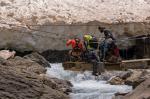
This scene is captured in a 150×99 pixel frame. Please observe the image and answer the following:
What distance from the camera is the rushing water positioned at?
14617mm

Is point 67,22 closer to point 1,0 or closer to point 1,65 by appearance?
point 1,0

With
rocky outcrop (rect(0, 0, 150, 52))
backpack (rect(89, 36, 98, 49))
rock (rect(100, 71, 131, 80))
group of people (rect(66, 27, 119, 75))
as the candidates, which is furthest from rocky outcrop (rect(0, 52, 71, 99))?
rocky outcrop (rect(0, 0, 150, 52))

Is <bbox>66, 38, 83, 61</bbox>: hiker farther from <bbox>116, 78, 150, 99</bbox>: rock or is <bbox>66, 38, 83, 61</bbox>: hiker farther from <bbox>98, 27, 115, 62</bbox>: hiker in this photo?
<bbox>116, 78, 150, 99</bbox>: rock

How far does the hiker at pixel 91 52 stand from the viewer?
691 inches

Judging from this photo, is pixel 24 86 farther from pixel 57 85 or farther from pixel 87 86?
pixel 87 86

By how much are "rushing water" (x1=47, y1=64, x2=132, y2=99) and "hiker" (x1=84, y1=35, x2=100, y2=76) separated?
0.40 m

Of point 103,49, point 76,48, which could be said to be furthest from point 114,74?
point 76,48

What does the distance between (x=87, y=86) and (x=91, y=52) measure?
225 centimetres

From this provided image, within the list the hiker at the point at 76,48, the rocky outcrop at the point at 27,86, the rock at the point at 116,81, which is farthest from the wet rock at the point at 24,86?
the hiker at the point at 76,48

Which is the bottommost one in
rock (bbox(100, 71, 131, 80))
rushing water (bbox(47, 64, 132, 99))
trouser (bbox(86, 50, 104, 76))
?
rushing water (bbox(47, 64, 132, 99))

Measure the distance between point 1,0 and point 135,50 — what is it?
726cm

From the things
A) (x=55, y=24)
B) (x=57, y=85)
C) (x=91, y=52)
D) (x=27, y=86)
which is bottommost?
(x=57, y=85)

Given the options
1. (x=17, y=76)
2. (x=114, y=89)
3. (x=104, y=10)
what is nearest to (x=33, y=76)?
(x=17, y=76)

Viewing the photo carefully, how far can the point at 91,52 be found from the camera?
17.9m
